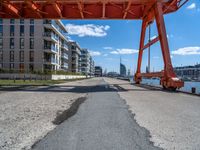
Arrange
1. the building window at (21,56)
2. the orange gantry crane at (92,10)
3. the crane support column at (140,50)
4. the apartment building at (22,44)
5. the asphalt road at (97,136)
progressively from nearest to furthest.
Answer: the asphalt road at (97,136)
the orange gantry crane at (92,10)
the crane support column at (140,50)
the apartment building at (22,44)
the building window at (21,56)

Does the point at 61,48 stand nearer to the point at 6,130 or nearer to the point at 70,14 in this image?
the point at 70,14

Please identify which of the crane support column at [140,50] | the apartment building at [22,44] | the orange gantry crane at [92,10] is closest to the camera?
the orange gantry crane at [92,10]

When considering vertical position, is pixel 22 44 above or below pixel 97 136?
above

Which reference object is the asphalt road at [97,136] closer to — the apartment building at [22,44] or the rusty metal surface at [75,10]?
the rusty metal surface at [75,10]

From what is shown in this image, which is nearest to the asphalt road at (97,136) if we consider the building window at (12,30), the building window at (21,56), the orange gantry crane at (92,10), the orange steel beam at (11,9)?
the orange gantry crane at (92,10)

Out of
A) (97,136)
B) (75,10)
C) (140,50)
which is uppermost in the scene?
(75,10)

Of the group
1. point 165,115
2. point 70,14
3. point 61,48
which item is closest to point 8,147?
point 165,115

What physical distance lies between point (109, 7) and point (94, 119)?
71.3ft

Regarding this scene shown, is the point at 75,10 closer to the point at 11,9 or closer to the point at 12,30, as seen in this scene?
the point at 11,9

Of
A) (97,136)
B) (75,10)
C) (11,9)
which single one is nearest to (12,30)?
(11,9)

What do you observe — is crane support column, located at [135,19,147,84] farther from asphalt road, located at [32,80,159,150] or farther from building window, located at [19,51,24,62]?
building window, located at [19,51,24,62]

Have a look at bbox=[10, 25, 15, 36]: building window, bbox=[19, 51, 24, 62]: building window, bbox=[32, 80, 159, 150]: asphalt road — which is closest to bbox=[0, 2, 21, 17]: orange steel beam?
bbox=[32, 80, 159, 150]: asphalt road

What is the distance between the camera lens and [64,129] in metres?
6.35

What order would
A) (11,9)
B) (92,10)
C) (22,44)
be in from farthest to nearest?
(22,44), (92,10), (11,9)
